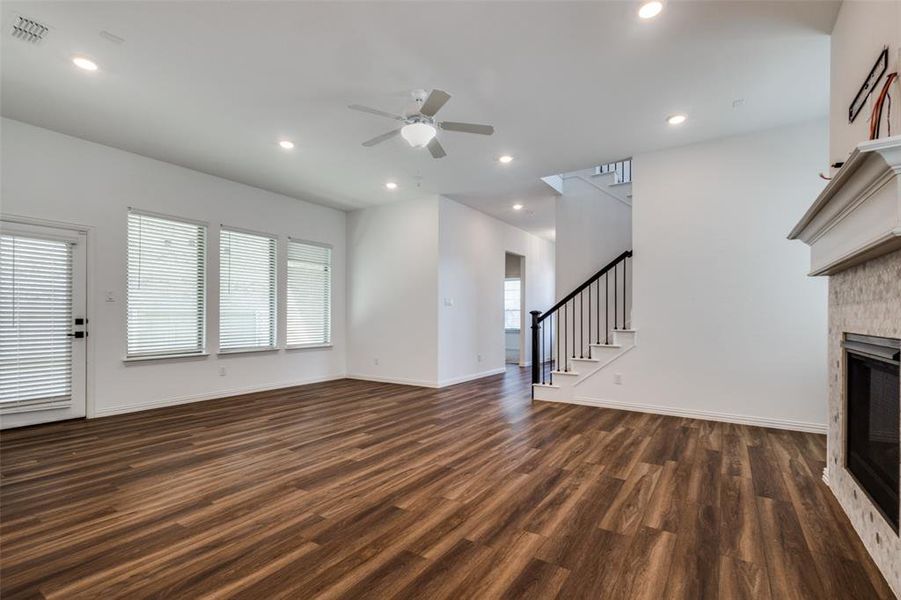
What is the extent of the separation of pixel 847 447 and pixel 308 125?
4959 millimetres

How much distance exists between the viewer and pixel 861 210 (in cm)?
174

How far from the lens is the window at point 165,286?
495cm

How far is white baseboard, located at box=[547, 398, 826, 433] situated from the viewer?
3.96 meters

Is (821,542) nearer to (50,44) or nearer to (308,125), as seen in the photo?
(308,125)

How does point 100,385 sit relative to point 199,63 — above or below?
below

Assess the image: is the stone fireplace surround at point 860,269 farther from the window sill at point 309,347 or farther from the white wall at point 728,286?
the window sill at point 309,347

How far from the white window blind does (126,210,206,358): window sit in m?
0.59

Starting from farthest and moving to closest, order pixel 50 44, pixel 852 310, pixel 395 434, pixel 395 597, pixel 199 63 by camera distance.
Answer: pixel 395 434 < pixel 199 63 < pixel 50 44 < pixel 852 310 < pixel 395 597

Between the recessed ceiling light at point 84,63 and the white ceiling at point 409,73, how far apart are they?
0.16 ft

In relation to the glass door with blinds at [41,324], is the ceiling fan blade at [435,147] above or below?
above

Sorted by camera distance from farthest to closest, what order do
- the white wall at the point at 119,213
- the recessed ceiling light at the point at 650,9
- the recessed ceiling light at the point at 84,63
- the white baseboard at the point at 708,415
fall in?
the white wall at the point at 119,213, the white baseboard at the point at 708,415, the recessed ceiling light at the point at 84,63, the recessed ceiling light at the point at 650,9

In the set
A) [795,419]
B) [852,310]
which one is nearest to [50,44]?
[852,310]

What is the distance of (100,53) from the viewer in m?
2.97

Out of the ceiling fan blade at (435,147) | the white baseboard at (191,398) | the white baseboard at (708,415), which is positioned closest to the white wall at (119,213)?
the white baseboard at (191,398)
